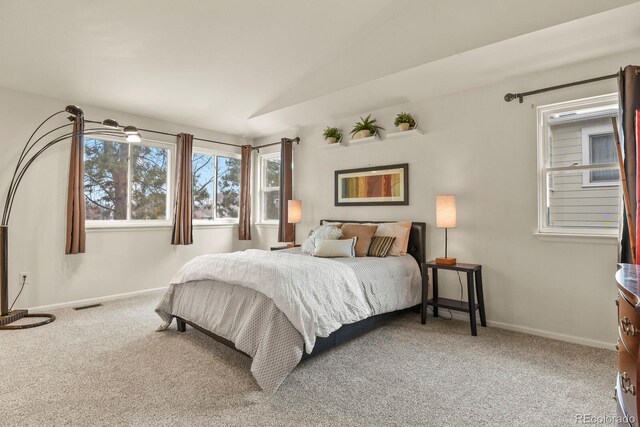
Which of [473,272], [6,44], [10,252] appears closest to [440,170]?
[473,272]

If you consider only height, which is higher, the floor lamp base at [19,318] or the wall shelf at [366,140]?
the wall shelf at [366,140]

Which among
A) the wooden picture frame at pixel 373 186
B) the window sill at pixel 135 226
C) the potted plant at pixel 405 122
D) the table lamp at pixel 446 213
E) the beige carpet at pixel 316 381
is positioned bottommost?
the beige carpet at pixel 316 381

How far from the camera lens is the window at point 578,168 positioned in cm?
285

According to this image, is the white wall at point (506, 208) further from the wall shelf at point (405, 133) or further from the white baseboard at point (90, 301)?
the white baseboard at point (90, 301)

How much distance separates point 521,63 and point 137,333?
416cm

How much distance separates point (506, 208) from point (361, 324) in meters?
1.78

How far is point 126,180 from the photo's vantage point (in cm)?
460

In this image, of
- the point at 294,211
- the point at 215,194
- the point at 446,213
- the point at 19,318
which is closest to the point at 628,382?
the point at 446,213

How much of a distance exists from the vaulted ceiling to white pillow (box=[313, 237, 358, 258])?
1619 millimetres

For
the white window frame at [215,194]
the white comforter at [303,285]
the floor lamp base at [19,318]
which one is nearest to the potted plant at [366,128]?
the white comforter at [303,285]

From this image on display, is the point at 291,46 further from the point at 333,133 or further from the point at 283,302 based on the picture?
the point at 283,302

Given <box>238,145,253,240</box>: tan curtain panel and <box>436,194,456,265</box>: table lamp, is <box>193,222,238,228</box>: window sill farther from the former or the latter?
<box>436,194,456,265</box>: table lamp

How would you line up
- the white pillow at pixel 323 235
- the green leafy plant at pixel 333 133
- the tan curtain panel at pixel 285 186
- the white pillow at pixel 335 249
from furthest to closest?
the tan curtain panel at pixel 285 186, the green leafy plant at pixel 333 133, the white pillow at pixel 323 235, the white pillow at pixel 335 249

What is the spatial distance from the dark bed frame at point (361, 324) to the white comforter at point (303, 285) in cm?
13
